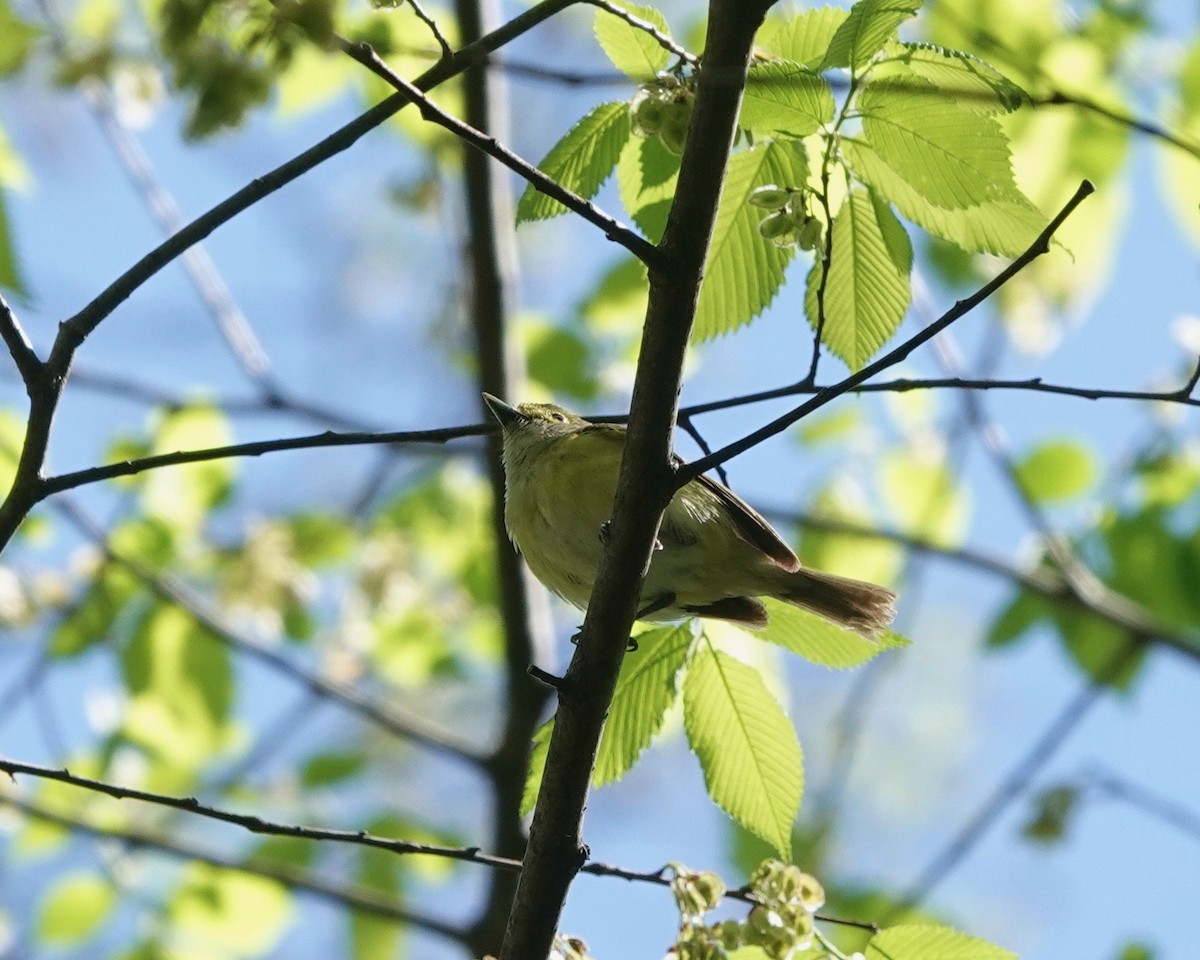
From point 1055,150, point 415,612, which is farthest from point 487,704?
point 1055,150

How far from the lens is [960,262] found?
4.79 m

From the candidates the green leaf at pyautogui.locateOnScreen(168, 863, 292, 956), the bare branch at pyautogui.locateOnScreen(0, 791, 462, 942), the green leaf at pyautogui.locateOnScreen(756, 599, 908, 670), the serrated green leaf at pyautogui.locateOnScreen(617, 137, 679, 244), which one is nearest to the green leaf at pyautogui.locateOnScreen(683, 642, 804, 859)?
the green leaf at pyautogui.locateOnScreen(756, 599, 908, 670)

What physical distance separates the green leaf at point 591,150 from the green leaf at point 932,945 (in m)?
1.34

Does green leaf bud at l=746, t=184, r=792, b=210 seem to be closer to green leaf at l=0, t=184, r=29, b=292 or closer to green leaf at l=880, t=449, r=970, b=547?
green leaf at l=0, t=184, r=29, b=292

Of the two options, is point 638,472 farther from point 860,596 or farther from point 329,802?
point 329,802

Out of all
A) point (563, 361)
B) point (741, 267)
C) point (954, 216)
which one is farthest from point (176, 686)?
point (954, 216)

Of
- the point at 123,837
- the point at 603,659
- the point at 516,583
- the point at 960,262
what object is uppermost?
the point at 960,262

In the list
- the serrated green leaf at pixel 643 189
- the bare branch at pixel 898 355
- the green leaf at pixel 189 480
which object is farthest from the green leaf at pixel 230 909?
the bare branch at pixel 898 355

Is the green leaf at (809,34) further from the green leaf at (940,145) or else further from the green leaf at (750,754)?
the green leaf at (750,754)

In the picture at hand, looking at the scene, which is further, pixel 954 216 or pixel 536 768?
pixel 536 768

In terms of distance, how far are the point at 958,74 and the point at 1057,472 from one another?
11.6 feet

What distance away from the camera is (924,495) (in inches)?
213

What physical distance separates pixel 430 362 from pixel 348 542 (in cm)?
450

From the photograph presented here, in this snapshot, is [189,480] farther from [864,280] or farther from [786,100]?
[786,100]
